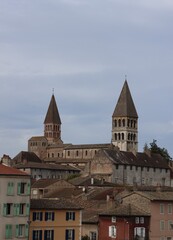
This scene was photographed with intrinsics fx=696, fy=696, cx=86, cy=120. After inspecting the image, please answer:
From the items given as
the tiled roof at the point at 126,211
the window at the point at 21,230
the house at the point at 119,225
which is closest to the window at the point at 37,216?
the window at the point at 21,230

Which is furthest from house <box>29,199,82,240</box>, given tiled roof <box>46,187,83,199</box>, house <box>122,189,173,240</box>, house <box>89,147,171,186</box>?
house <box>89,147,171,186</box>

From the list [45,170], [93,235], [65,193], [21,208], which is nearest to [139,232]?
[93,235]

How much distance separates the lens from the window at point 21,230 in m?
68.7

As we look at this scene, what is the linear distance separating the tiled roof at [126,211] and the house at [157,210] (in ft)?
4.40

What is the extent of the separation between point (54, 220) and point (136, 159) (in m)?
112

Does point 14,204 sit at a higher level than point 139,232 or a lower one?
higher

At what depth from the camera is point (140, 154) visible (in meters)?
193

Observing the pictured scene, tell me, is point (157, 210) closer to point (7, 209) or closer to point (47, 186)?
point (7, 209)

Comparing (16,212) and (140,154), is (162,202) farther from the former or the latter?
(140,154)

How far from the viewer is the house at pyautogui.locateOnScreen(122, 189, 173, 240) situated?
8669 centimetres

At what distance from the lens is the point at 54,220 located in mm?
74438

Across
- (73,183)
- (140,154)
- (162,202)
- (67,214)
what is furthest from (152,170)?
(67,214)

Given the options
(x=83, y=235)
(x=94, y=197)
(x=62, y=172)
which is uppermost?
(x=62, y=172)

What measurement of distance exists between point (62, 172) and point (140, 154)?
23.7 metres
